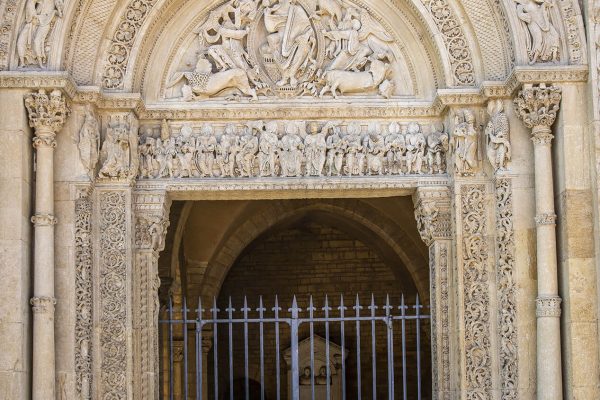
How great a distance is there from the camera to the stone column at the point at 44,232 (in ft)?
34.1

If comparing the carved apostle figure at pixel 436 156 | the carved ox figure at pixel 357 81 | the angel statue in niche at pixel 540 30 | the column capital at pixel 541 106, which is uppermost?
the angel statue in niche at pixel 540 30

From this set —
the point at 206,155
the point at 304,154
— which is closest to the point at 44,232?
the point at 206,155

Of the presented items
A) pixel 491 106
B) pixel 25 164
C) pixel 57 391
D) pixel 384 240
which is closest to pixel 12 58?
pixel 25 164

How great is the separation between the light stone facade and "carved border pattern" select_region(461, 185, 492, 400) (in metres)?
0.02

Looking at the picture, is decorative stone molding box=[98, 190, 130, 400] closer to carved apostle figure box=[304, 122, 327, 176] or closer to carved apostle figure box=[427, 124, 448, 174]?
carved apostle figure box=[304, 122, 327, 176]

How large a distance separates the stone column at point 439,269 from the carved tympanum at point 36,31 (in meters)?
3.75

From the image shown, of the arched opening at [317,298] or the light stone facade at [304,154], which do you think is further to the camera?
the arched opening at [317,298]

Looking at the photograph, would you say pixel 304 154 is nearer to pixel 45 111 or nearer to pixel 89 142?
pixel 89 142

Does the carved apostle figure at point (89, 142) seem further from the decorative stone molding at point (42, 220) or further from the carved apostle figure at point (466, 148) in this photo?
the carved apostle figure at point (466, 148)

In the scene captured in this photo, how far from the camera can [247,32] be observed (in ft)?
38.3

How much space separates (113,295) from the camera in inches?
432

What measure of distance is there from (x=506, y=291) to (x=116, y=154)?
12.5 feet

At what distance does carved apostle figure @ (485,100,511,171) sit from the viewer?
35.9 feet

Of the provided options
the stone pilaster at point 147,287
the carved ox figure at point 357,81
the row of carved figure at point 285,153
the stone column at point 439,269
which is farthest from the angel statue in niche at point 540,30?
the stone pilaster at point 147,287
